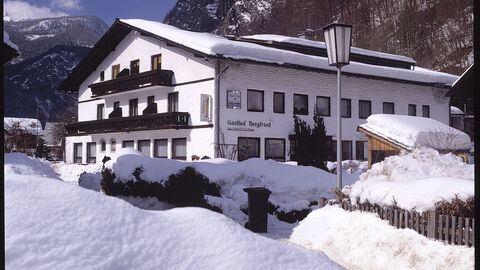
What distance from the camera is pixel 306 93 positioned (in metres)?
28.8

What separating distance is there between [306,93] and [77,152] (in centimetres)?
1729

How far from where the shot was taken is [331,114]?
29672mm

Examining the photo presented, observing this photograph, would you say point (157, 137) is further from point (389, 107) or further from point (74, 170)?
point (389, 107)

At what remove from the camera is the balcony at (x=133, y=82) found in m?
28.2

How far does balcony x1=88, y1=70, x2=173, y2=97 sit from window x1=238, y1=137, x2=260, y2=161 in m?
5.43

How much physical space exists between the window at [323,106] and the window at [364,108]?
2.38 m

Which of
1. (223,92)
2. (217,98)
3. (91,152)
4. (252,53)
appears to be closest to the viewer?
(217,98)

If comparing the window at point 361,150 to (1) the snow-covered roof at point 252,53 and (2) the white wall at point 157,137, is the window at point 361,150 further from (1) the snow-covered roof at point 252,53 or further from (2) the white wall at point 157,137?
(2) the white wall at point 157,137

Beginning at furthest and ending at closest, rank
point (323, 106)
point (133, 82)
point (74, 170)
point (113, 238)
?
point (74, 170), point (133, 82), point (323, 106), point (113, 238)

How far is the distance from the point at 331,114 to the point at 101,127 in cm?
1395

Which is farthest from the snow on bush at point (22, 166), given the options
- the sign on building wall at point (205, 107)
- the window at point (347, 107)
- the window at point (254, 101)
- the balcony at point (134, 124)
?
the window at point (347, 107)

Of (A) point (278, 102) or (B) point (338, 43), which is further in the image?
(A) point (278, 102)

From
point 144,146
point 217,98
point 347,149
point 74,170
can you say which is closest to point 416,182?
point 217,98

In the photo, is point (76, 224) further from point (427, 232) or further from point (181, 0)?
point (181, 0)
